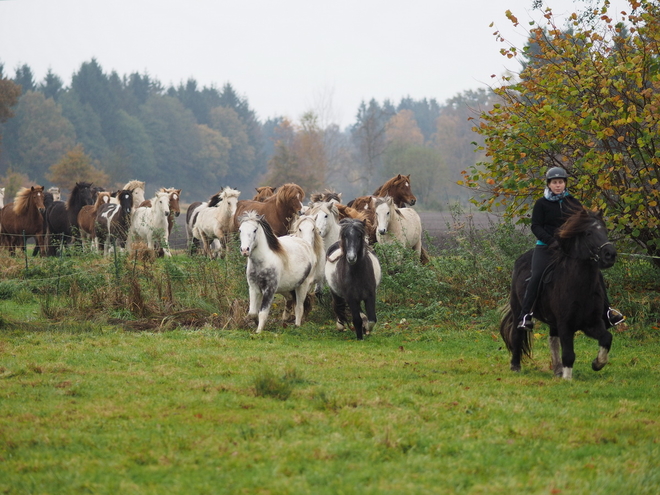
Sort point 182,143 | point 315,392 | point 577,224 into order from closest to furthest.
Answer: point 315,392 → point 577,224 → point 182,143

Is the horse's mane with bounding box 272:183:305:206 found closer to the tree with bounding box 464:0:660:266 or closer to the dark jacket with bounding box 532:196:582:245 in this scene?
the tree with bounding box 464:0:660:266

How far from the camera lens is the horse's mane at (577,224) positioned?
295 inches

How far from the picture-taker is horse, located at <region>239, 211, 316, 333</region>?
1152cm

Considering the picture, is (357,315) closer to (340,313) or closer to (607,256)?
(340,313)

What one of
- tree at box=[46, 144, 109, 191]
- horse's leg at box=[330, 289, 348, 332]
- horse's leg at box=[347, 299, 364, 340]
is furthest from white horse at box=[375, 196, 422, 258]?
tree at box=[46, 144, 109, 191]

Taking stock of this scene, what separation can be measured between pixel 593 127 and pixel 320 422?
5987 millimetres

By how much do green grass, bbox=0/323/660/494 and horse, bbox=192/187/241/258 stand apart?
9596mm

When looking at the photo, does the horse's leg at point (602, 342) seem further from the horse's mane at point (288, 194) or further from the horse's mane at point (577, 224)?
the horse's mane at point (288, 194)

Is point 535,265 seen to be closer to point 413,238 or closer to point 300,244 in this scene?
point 300,244

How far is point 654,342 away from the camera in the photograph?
10375 millimetres

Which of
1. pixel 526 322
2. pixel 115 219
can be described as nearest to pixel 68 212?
pixel 115 219

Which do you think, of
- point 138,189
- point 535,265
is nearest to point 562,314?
point 535,265

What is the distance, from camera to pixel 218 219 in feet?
64.0

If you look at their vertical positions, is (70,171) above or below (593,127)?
above
